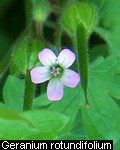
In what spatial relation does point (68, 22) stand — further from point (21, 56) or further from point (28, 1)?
point (28, 1)

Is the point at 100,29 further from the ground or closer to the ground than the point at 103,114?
further from the ground

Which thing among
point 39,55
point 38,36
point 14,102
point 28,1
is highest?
point 28,1

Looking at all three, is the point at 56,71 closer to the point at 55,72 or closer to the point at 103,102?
the point at 55,72

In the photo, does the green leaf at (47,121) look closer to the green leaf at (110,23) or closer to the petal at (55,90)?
the petal at (55,90)

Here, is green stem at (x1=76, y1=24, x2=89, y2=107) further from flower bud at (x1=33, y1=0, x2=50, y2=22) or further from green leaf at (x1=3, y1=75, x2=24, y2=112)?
green leaf at (x1=3, y1=75, x2=24, y2=112)

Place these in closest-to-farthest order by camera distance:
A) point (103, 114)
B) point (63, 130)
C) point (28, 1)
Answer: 1. point (63, 130)
2. point (103, 114)
3. point (28, 1)

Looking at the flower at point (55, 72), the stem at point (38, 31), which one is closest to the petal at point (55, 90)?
the flower at point (55, 72)

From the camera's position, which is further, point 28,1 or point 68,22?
point 28,1

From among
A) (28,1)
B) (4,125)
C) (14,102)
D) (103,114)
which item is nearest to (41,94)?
(14,102)
